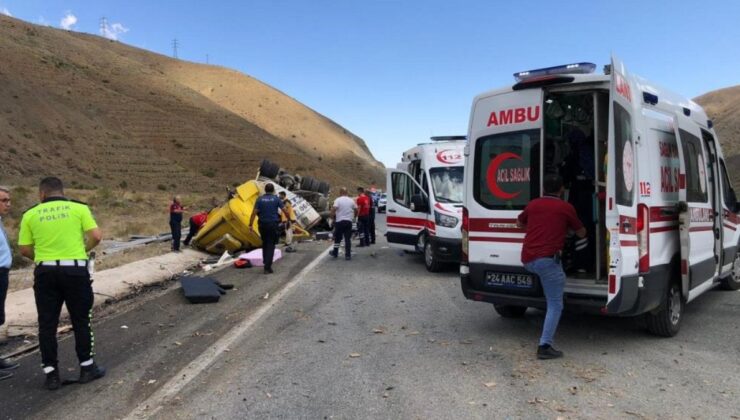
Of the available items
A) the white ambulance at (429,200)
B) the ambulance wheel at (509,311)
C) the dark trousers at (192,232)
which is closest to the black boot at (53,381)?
the ambulance wheel at (509,311)

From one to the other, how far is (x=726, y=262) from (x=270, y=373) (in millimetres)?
6449

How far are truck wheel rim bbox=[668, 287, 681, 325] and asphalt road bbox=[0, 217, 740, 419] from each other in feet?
0.74

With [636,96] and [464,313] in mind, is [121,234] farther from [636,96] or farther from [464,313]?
[636,96]

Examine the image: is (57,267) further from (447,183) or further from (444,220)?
(447,183)

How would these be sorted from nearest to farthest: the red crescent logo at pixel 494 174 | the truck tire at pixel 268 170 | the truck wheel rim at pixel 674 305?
the truck wheel rim at pixel 674 305, the red crescent logo at pixel 494 174, the truck tire at pixel 268 170

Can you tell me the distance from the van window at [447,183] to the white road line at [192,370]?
4678mm

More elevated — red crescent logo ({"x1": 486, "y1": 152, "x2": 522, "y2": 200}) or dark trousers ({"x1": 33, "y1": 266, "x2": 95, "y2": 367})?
red crescent logo ({"x1": 486, "y1": 152, "x2": 522, "y2": 200})

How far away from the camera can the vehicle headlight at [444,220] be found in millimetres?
11336

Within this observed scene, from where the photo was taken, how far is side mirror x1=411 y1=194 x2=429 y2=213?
39.5 ft

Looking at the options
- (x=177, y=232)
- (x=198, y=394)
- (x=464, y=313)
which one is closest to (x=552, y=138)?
(x=464, y=313)

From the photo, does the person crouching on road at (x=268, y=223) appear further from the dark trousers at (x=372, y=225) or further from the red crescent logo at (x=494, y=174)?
the red crescent logo at (x=494, y=174)

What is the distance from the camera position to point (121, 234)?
2123 centimetres

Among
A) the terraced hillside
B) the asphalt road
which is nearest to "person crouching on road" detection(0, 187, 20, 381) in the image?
the asphalt road

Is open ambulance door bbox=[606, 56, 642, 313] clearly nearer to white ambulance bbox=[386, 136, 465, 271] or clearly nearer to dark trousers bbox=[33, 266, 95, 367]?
dark trousers bbox=[33, 266, 95, 367]
